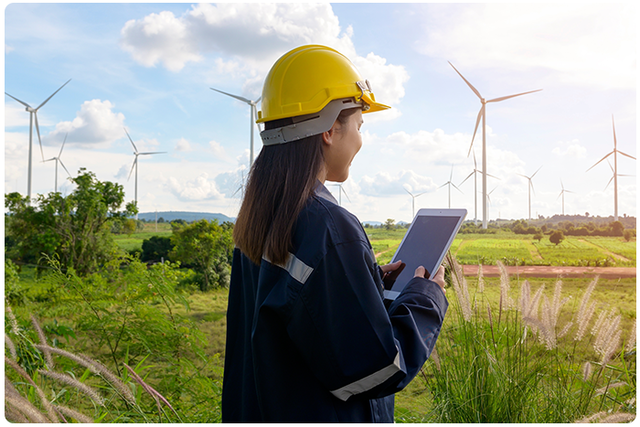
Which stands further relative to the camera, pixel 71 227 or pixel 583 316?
pixel 71 227

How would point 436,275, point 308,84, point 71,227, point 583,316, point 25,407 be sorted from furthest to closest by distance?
point 71,227 < point 583,316 < point 25,407 < point 436,275 < point 308,84

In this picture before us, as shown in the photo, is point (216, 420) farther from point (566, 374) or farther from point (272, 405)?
point (566, 374)

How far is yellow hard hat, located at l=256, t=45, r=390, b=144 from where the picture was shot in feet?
6.22

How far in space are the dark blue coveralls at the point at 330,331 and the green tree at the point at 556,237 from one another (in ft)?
30.0

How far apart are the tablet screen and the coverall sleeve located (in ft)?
2.43

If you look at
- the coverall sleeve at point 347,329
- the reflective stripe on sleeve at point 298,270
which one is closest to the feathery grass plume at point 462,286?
the coverall sleeve at point 347,329

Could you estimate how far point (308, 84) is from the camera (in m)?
1.94

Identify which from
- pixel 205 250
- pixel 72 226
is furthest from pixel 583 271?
pixel 72 226

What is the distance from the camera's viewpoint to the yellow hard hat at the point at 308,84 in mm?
1896

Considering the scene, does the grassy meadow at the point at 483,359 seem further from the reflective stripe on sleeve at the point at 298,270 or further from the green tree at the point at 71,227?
the green tree at the point at 71,227

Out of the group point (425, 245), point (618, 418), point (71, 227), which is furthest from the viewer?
point (71, 227)

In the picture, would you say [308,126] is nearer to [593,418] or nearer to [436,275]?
[436,275]

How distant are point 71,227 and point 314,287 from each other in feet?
40.0

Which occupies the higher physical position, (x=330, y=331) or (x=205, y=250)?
(x=330, y=331)
